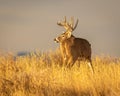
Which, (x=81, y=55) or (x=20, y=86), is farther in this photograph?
(x=81, y=55)

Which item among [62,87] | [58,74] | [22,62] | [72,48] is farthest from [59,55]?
[62,87]

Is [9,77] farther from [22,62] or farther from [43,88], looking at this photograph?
[22,62]

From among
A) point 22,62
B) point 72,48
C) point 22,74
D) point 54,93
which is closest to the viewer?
point 54,93

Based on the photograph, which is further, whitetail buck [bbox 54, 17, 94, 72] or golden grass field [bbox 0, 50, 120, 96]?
whitetail buck [bbox 54, 17, 94, 72]

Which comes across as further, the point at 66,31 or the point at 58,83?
the point at 66,31

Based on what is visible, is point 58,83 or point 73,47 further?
point 73,47

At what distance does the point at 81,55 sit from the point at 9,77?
31.3 ft

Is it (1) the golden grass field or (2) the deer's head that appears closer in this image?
(1) the golden grass field

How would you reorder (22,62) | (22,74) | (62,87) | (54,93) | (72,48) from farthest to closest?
(72,48) < (22,62) < (22,74) < (62,87) < (54,93)

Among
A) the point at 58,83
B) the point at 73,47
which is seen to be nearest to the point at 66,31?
the point at 73,47

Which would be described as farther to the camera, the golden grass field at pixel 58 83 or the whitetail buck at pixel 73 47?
the whitetail buck at pixel 73 47

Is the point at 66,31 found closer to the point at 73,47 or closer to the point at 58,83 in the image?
the point at 73,47

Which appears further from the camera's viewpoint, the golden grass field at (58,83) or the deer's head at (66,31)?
the deer's head at (66,31)

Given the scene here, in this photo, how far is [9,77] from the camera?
13094 millimetres
